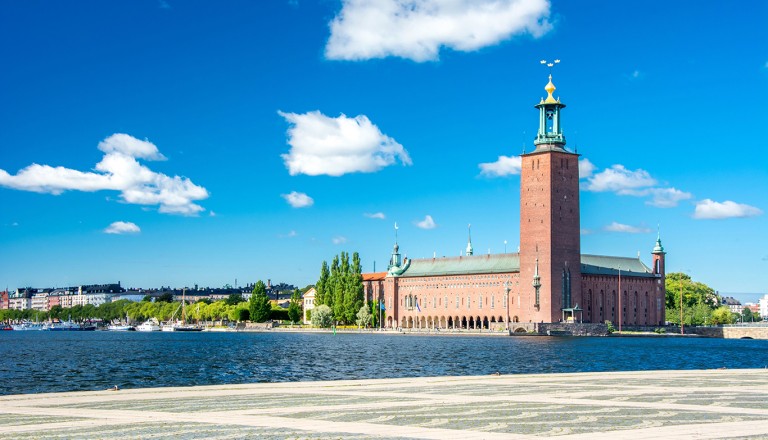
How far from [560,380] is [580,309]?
99.3 metres

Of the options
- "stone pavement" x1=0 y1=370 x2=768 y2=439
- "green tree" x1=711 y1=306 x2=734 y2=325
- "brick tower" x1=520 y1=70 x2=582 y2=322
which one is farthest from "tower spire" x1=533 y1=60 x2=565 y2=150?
"stone pavement" x1=0 y1=370 x2=768 y2=439

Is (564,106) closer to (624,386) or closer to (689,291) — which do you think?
(689,291)

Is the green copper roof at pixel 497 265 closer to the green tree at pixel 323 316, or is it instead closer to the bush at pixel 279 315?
the green tree at pixel 323 316

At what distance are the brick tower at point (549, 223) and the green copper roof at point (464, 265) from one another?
645cm

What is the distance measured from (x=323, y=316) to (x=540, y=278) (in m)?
32.5

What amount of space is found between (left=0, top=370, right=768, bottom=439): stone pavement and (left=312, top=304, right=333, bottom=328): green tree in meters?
114

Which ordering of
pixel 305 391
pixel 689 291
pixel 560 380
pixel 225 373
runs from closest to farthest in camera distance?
pixel 305 391 → pixel 560 380 → pixel 225 373 → pixel 689 291

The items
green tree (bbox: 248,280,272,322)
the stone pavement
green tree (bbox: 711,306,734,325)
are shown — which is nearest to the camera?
the stone pavement

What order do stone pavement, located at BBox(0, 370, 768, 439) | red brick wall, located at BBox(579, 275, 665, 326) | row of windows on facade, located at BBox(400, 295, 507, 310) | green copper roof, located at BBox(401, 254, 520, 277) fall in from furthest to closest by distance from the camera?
green copper roof, located at BBox(401, 254, 520, 277), row of windows on facade, located at BBox(400, 295, 507, 310), red brick wall, located at BBox(579, 275, 665, 326), stone pavement, located at BBox(0, 370, 768, 439)

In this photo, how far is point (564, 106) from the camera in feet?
401

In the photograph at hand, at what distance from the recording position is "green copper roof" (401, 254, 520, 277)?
13062 centimetres

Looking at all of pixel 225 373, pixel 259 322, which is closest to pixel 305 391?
pixel 225 373

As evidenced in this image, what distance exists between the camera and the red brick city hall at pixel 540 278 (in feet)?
392

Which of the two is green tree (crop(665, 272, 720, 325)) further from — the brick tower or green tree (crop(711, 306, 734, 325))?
the brick tower
